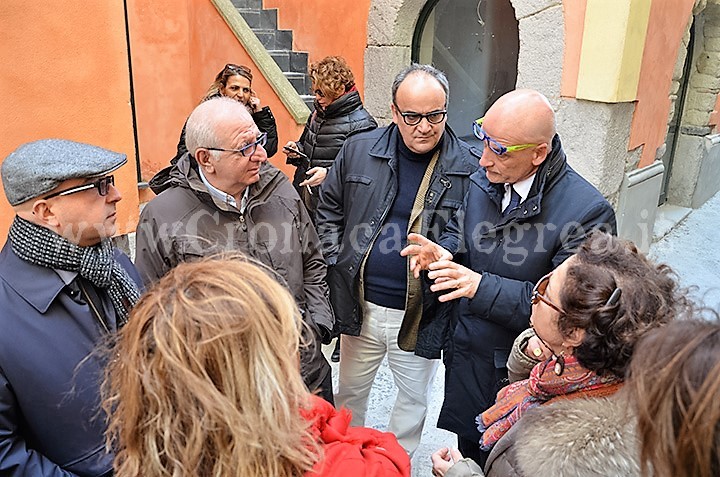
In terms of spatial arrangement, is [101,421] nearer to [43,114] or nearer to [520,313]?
[520,313]

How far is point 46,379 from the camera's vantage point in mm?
1535

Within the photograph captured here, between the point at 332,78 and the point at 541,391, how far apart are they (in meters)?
2.85

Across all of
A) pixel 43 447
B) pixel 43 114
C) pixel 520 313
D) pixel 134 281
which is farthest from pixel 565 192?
pixel 43 114

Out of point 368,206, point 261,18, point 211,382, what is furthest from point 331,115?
point 261,18

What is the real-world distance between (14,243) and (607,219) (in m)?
2.03

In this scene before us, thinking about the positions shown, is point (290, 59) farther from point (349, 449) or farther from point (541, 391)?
point (349, 449)

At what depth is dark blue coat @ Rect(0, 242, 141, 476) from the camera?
1.48 m

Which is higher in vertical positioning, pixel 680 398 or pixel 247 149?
pixel 247 149

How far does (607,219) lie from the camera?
2217mm

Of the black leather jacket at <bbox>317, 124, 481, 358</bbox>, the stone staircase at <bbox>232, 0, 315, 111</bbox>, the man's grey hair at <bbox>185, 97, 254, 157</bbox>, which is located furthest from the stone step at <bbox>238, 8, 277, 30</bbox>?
the man's grey hair at <bbox>185, 97, 254, 157</bbox>

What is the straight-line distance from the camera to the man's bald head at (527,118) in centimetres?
223

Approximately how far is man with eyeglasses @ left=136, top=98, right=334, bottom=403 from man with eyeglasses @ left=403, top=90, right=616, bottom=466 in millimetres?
551

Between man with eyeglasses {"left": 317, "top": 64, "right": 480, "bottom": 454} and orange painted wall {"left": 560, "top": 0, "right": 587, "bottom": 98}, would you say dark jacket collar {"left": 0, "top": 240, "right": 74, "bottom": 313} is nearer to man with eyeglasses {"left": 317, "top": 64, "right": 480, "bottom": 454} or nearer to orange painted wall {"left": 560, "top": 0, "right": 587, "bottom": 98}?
man with eyeglasses {"left": 317, "top": 64, "right": 480, "bottom": 454}

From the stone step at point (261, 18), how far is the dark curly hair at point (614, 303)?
6.48 m
